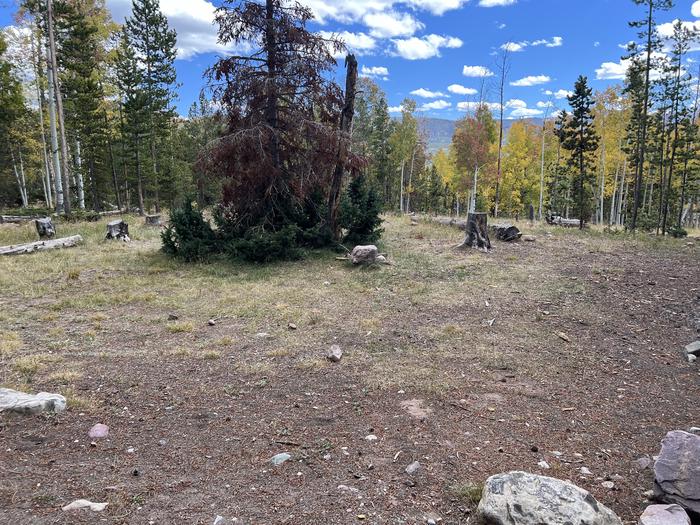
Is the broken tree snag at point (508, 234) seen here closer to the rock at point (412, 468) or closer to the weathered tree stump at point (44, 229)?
the rock at point (412, 468)

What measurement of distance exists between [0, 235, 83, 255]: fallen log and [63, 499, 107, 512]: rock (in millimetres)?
10348

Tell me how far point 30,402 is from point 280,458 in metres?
2.23

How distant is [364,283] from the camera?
8.51m

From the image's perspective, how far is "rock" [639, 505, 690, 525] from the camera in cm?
227

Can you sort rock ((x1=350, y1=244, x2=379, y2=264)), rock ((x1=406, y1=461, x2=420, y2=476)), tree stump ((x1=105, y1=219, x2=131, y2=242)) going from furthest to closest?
1. tree stump ((x1=105, y1=219, x2=131, y2=242))
2. rock ((x1=350, y1=244, x2=379, y2=264))
3. rock ((x1=406, y1=461, x2=420, y2=476))

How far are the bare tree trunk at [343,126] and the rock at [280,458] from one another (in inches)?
332

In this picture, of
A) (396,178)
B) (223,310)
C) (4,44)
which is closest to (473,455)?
(223,310)

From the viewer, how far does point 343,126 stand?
432 inches

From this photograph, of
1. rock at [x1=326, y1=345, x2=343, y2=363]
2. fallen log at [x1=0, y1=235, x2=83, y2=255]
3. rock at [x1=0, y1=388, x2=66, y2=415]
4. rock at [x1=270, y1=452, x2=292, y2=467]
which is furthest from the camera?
fallen log at [x1=0, y1=235, x2=83, y2=255]

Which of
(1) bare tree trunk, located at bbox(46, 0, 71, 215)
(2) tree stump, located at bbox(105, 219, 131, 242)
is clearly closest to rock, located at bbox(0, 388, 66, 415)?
(2) tree stump, located at bbox(105, 219, 131, 242)

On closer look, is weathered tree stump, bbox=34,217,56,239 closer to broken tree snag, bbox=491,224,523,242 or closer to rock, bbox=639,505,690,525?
broken tree snag, bbox=491,224,523,242

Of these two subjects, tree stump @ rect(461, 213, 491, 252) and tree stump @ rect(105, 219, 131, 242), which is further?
tree stump @ rect(105, 219, 131, 242)

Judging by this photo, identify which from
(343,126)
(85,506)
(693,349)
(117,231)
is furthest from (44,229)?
(693,349)

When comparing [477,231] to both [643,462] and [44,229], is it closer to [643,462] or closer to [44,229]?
[643,462]
